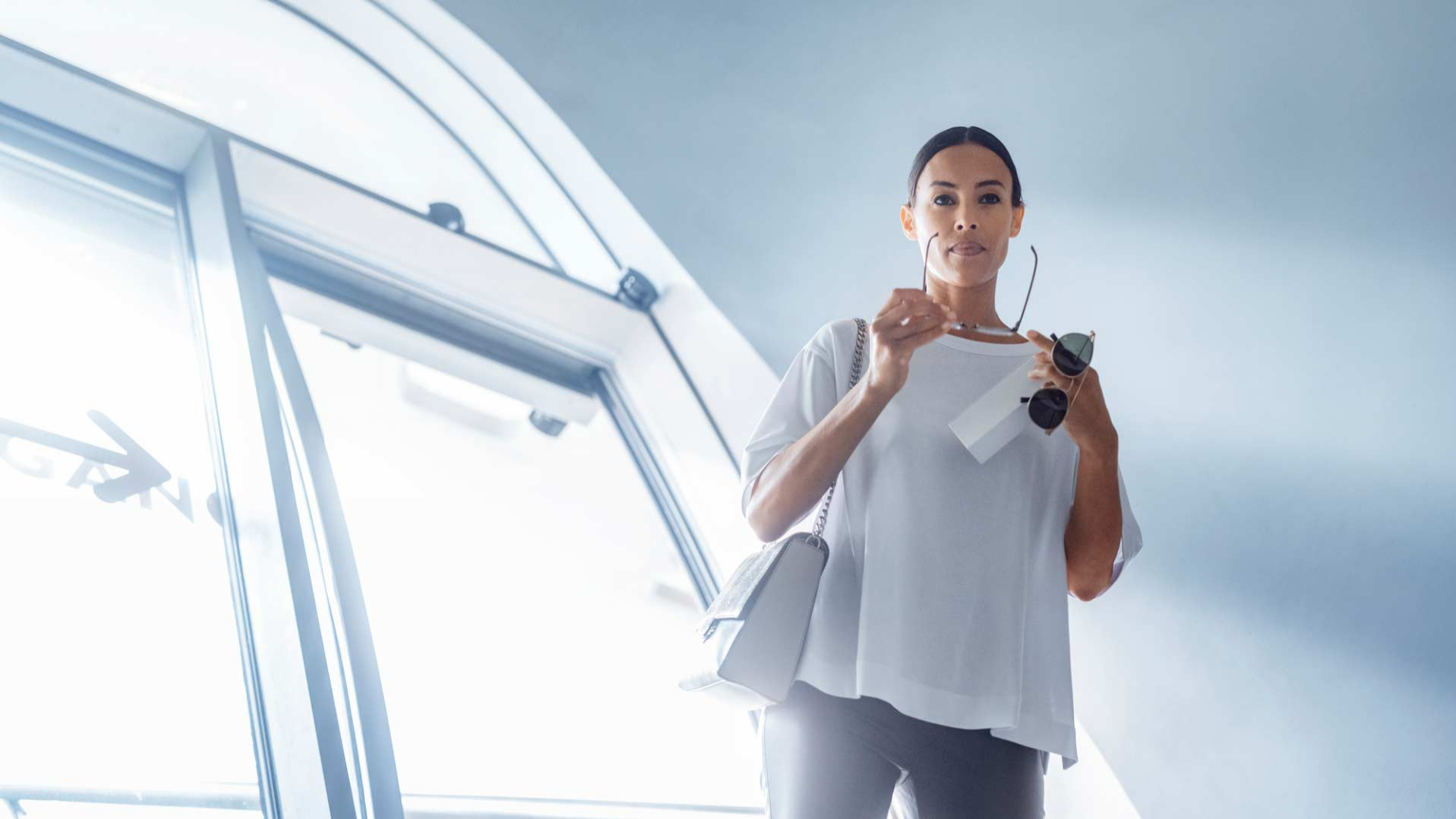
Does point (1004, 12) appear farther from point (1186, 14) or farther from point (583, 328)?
point (583, 328)

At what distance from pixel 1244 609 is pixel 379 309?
1713 millimetres

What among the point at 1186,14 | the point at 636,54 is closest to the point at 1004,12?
the point at 1186,14

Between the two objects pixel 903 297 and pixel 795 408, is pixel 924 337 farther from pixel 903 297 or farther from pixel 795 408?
pixel 795 408

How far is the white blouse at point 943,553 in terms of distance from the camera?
0.89 metres

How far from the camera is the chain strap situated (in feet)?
3.27

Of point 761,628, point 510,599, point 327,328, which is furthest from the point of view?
point 327,328

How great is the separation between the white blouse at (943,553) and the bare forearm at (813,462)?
0.05 m

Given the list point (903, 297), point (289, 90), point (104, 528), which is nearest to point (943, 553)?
point (903, 297)

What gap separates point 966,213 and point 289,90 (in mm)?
2520

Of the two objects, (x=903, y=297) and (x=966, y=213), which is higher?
(x=966, y=213)

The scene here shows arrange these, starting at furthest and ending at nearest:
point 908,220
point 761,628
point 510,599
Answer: point 510,599 < point 908,220 < point 761,628

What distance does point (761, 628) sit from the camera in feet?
2.91

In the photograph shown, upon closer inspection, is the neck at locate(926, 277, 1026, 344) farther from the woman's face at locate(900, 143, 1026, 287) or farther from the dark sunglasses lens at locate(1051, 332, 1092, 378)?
the dark sunglasses lens at locate(1051, 332, 1092, 378)

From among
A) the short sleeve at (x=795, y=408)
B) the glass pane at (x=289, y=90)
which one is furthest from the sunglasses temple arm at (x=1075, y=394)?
the glass pane at (x=289, y=90)
